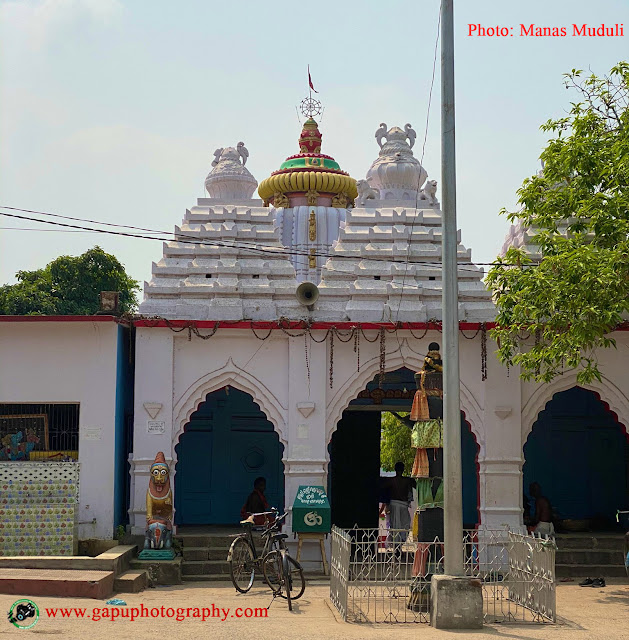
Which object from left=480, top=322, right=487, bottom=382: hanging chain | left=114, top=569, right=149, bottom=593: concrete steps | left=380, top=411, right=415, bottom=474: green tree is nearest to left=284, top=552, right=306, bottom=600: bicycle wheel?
left=114, top=569, right=149, bottom=593: concrete steps

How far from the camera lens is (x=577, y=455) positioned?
62.2 ft

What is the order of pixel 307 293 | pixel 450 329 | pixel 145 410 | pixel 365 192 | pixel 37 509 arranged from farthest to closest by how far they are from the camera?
pixel 365 192 → pixel 307 293 → pixel 145 410 → pixel 37 509 → pixel 450 329

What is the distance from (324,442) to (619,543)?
4.94 meters

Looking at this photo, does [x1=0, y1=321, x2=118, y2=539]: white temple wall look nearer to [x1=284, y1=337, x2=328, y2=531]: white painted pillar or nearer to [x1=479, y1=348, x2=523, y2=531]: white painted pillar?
[x1=284, y1=337, x2=328, y2=531]: white painted pillar

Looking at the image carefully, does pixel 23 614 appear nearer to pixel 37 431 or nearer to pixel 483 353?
pixel 37 431

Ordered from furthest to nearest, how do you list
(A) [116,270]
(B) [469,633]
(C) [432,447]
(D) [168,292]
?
(A) [116,270], (D) [168,292], (C) [432,447], (B) [469,633]

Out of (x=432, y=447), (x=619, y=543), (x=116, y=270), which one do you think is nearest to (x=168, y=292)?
(x=432, y=447)

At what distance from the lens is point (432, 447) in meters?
11.7

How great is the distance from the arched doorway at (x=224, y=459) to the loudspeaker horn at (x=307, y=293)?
9.51 feet

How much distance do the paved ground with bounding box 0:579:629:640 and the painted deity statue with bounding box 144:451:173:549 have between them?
5.58 feet

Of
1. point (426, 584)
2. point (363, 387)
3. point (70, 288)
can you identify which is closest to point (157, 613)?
point (426, 584)

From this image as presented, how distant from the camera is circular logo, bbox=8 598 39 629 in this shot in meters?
9.66

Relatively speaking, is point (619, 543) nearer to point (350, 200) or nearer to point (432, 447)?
point (432, 447)

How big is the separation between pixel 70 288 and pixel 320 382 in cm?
2301
